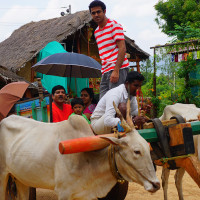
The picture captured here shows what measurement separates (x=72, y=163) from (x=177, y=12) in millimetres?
18895

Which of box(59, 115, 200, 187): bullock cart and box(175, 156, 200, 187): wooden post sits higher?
box(59, 115, 200, 187): bullock cart

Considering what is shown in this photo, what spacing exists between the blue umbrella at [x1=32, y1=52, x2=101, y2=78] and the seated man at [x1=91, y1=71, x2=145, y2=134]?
102 inches

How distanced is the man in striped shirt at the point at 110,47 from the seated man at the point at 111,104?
0.56 m

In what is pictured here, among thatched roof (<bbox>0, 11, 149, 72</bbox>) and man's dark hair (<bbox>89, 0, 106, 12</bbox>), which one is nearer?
man's dark hair (<bbox>89, 0, 106, 12</bbox>)

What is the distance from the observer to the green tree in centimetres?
1875

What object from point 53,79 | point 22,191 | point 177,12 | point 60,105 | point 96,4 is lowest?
point 22,191

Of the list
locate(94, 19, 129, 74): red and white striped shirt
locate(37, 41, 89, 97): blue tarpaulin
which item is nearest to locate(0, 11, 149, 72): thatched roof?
locate(37, 41, 89, 97): blue tarpaulin

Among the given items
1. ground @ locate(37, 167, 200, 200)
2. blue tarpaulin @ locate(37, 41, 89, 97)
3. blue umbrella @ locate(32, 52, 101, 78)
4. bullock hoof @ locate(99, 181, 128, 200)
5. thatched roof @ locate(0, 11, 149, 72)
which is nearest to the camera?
bullock hoof @ locate(99, 181, 128, 200)

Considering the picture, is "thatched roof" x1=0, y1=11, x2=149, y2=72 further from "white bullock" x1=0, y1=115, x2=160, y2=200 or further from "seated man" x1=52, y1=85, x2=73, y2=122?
"white bullock" x1=0, y1=115, x2=160, y2=200

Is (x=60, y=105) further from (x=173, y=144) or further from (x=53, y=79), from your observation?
(x=53, y=79)

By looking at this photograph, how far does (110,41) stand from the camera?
4176 mm

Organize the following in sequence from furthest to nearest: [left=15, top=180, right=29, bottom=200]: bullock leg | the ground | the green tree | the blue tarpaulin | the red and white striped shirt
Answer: the green tree
the blue tarpaulin
the ground
the red and white striped shirt
[left=15, top=180, right=29, bottom=200]: bullock leg

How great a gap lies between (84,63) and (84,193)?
12.1 feet

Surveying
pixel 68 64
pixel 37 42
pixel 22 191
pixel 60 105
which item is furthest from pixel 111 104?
pixel 37 42
